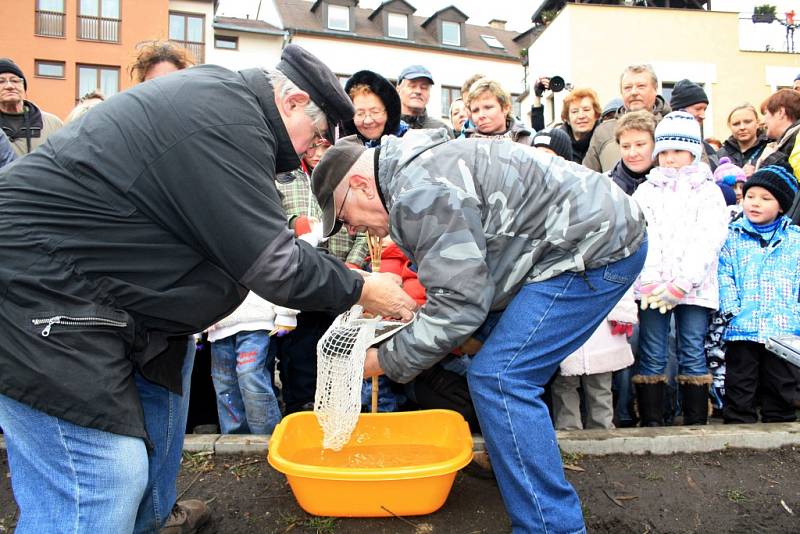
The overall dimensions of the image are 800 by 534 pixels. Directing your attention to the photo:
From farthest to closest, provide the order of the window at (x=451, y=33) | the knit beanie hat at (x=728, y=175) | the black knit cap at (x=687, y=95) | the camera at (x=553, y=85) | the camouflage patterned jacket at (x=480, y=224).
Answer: the window at (x=451, y=33), the camera at (x=553, y=85), the black knit cap at (x=687, y=95), the knit beanie hat at (x=728, y=175), the camouflage patterned jacket at (x=480, y=224)

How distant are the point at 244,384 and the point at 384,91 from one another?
Answer: 7.51 ft

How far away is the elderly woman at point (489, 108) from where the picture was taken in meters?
4.80

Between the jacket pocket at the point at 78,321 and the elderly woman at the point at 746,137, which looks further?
the elderly woman at the point at 746,137

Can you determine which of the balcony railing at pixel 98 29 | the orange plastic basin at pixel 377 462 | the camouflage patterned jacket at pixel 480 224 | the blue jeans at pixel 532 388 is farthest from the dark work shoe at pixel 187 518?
the balcony railing at pixel 98 29

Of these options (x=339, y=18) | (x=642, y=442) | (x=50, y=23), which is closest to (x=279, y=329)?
(x=642, y=442)

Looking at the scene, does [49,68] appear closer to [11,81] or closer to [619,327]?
[11,81]

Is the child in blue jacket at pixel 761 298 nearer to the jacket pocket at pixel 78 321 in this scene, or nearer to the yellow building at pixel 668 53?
the jacket pocket at pixel 78 321

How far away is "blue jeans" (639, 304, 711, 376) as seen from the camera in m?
3.83

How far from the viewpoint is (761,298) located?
151 inches

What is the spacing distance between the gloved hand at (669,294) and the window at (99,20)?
2382 centimetres

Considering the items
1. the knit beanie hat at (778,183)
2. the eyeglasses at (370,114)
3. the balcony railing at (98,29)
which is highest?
the balcony railing at (98,29)

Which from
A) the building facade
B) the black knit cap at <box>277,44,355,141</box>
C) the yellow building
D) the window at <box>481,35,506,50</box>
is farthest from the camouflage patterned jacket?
the window at <box>481,35,506,50</box>

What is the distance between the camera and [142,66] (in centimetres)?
354

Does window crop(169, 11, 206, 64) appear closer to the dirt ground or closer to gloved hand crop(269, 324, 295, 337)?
gloved hand crop(269, 324, 295, 337)
